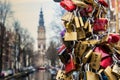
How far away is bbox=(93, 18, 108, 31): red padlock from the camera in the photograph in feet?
5.59

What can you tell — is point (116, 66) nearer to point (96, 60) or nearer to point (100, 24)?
point (96, 60)

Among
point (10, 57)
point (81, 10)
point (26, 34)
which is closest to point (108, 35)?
point (81, 10)

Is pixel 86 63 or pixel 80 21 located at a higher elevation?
pixel 80 21

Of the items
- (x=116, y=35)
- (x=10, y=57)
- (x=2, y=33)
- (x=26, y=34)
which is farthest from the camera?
(x=10, y=57)

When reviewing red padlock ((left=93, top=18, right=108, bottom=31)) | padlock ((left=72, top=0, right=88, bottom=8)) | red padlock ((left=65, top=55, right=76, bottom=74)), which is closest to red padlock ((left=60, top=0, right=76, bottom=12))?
padlock ((left=72, top=0, right=88, bottom=8))

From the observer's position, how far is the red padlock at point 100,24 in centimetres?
170

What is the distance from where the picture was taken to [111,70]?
1611 mm

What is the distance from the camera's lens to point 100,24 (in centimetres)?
171

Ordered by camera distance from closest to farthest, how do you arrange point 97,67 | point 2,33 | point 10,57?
point 97,67, point 2,33, point 10,57

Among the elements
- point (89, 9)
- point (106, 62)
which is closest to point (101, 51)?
point (106, 62)

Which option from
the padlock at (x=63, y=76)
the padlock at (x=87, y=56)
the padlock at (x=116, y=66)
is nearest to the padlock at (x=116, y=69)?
the padlock at (x=116, y=66)

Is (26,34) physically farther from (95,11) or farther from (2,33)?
(95,11)

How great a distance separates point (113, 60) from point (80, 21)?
21 centimetres

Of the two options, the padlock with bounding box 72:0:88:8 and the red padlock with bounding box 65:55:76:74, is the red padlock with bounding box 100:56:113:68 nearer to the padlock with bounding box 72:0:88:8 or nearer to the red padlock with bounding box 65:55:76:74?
the red padlock with bounding box 65:55:76:74
